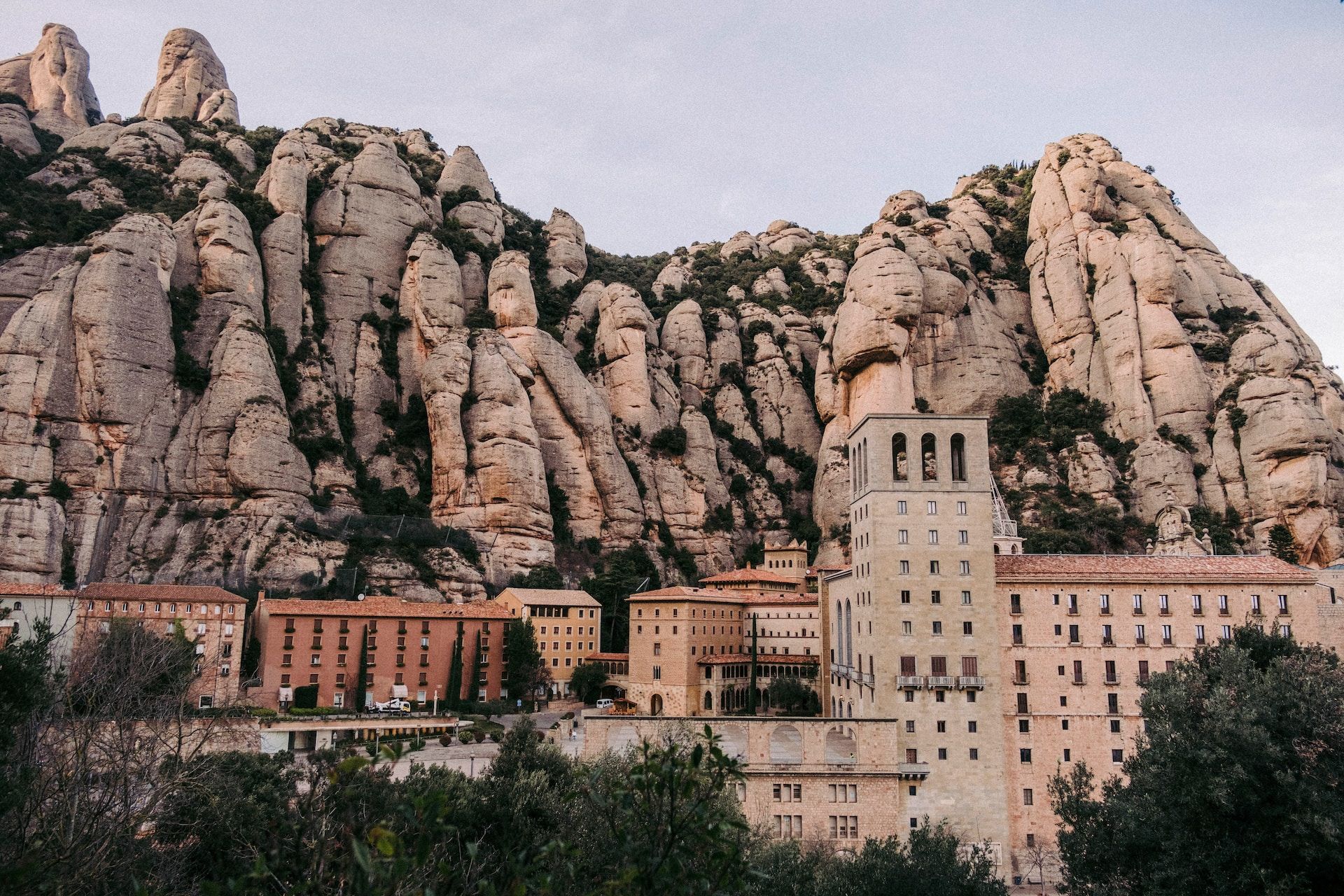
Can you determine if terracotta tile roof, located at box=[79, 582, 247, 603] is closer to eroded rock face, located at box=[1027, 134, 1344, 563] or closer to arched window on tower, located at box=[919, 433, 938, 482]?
arched window on tower, located at box=[919, 433, 938, 482]

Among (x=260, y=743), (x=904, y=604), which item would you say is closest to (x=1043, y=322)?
(x=904, y=604)

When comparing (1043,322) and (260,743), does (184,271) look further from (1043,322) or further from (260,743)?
(1043,322)

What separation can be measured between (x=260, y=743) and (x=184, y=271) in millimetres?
47026

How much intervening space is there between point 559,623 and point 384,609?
14.0 m

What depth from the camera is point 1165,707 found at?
86.6 ft

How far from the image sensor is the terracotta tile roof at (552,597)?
6638cm

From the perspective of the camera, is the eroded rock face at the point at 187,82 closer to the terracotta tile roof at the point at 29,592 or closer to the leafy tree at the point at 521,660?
the terracotta tile roof at the point at 29,592

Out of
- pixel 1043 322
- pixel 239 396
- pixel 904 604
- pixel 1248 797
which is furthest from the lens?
pixel 1043 322

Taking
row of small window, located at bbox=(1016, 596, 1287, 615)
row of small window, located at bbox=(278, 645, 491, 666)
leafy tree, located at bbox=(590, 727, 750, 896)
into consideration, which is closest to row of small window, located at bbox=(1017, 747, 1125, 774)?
row of small window, located at bbox=(1016, 596, 1287, 615)

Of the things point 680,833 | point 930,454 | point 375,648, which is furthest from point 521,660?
point 680,833

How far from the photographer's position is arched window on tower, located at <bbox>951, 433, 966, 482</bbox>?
149ft

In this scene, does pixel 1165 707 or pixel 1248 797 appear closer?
pixel 1248 797

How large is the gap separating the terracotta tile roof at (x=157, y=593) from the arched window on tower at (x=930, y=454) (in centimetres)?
4236

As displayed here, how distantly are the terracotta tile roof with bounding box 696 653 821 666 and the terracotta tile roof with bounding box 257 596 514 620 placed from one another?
51.3 feet
